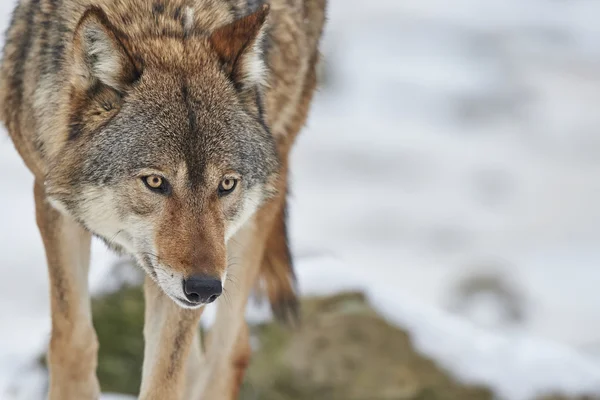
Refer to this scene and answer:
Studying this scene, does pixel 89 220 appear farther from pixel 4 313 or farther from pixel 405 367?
pixel 4 313

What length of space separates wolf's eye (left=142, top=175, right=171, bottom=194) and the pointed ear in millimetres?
546

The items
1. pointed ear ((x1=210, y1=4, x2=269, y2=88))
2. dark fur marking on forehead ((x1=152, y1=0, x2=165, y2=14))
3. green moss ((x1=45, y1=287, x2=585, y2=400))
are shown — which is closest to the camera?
pointed ear ((x1=210, y1=4, x2=269, y2=88))

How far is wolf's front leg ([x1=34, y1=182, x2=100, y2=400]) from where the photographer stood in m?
4.66

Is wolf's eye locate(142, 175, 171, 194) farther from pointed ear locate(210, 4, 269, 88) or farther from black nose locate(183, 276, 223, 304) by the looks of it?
pointed ear locate(210, 4, 269, 88)

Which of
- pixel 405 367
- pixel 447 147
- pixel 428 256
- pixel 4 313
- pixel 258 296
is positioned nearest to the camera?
pixel 258 296

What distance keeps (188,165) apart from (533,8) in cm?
3339

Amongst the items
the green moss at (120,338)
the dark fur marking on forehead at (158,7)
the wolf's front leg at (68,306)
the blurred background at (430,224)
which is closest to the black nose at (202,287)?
the wolf's front leg at (68,306)

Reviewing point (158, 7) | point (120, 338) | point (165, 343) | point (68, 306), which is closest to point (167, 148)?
point (158, 7)

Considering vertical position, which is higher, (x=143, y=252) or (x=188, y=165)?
(x=188, y=165)

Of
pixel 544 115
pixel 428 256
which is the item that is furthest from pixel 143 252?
pixel 544 115

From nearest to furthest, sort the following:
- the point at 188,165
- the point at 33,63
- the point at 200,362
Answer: the point at 188,165, the point at 33,63, the point at 200,362

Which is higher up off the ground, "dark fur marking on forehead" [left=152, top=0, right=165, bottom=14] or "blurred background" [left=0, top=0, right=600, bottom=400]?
"dark fur marking on forehead" [left=152, top=0, right=165, bottom=14]

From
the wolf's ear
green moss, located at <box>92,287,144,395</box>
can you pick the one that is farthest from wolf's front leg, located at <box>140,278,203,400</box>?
green moss, located at <box>92,287,144,395</box>

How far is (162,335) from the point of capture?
4.62m
